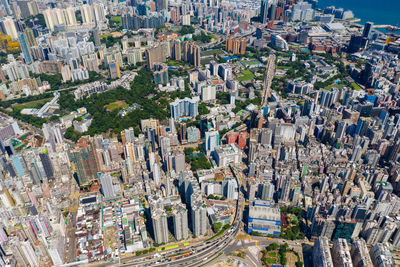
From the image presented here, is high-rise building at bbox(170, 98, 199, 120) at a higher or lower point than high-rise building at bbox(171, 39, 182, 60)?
lower

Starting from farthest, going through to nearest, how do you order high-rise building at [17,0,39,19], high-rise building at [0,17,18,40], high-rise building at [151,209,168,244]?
high-rise building at [17,0,39,19] < high-rise building at [0,17,18,40] < high-rise building at [151,209,168,244]

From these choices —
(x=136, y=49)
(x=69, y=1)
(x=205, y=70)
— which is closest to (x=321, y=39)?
(x=205, y=70)

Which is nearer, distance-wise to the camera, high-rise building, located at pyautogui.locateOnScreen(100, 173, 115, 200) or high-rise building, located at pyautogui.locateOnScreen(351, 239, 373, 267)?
high-rise building, located at pyautogui.locateOnScreen(351, 239, 373, 267)

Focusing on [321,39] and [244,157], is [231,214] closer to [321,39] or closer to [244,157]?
[244,157]

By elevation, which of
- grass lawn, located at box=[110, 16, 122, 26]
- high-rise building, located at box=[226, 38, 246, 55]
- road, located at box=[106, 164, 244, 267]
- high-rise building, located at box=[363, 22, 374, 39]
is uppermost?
high-rise building, located at box=[363, 22, 374, 39]

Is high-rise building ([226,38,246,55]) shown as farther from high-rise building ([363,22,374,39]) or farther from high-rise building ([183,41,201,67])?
high-rise building ([363,22,374,39])

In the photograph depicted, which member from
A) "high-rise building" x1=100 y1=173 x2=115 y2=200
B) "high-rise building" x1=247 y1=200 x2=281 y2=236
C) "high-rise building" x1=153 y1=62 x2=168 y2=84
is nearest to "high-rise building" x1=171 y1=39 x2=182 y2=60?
"high-rise building" x1=153 y1=62 x2=168 y2=84
